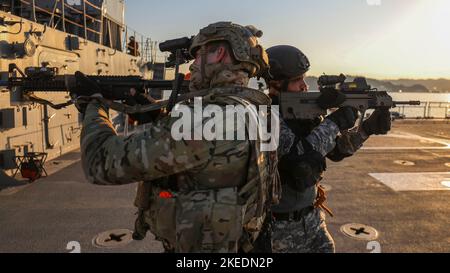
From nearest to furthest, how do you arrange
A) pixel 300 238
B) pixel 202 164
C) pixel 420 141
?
pixel 202 164 < pixel 300 238 < pixel 420 141

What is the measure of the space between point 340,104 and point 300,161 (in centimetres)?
85

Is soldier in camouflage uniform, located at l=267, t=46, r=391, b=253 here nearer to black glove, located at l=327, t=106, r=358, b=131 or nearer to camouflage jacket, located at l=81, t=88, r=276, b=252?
black glove, located at l=327, t=106, r=358, b=131

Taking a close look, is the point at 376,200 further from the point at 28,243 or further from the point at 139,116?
the point at 28,243

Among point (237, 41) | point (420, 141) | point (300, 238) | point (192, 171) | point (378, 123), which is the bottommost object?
point (420, 141)

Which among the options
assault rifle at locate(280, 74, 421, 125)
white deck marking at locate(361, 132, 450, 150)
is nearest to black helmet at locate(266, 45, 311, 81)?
assault rifle at locate(280, 74, 421, 125)

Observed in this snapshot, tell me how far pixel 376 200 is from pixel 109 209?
4.23 m

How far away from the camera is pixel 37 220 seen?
4574mm

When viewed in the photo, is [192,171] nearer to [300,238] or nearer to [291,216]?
[291,216]

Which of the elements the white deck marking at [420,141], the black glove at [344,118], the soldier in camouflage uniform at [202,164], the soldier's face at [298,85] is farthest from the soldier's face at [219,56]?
the white deck marking at [420,141]

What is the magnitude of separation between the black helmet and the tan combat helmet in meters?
0.89

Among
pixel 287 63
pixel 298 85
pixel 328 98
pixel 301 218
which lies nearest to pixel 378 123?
pixel 328 98

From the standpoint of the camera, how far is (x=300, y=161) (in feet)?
7.95

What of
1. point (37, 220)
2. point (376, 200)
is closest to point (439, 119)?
point (376, 200)
